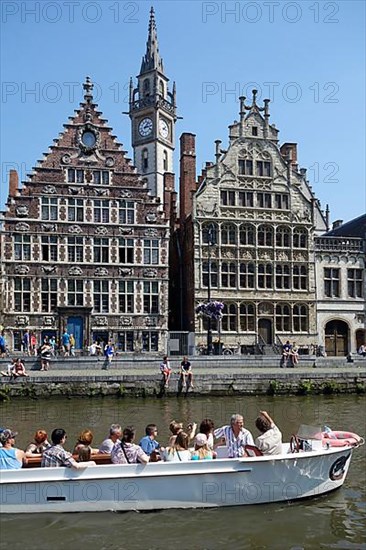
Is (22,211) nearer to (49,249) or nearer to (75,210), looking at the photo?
(49,249)

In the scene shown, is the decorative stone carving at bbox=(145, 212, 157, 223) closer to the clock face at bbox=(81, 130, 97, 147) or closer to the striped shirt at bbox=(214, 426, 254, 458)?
the clock face at bbox=(81, 130, 97, 147)

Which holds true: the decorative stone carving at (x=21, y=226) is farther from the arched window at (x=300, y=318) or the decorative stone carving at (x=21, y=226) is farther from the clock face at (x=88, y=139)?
the arched window at (x=300, y=318)

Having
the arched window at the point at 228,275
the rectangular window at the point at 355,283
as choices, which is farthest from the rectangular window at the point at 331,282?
the arched window at the point at 228,275

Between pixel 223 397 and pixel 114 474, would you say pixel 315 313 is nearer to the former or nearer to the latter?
pixel 223 397

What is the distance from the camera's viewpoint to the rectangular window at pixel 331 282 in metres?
42.2

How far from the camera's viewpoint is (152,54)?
70.1 metres

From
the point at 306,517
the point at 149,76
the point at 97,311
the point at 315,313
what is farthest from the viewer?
the point at 149,76

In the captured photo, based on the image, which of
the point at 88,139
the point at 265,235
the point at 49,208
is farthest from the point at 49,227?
the point at 265,235

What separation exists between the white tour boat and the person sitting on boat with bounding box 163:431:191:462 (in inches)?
8.2

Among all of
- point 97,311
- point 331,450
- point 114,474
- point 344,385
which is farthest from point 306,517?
point 97,311

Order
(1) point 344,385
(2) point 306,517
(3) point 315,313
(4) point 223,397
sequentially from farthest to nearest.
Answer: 1. (3) point 315,313
2. (1) point 344,385
3. (4) point 223,397
4. (2) point 306,517

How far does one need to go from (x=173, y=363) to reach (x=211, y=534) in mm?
19129

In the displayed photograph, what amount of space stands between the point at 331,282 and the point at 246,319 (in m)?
6.62

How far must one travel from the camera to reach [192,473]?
1052 cm
